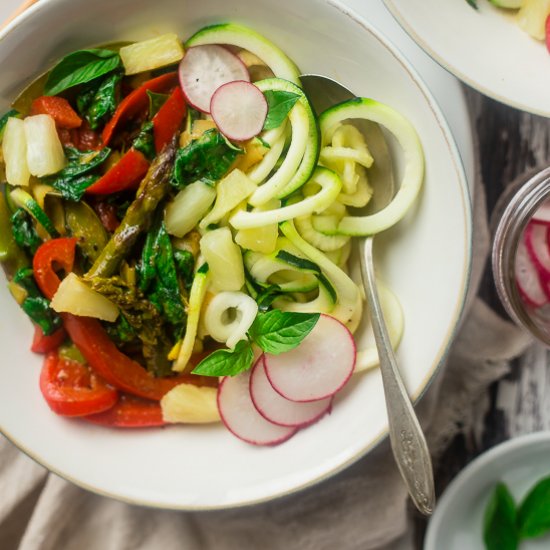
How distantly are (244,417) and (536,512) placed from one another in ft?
2.52

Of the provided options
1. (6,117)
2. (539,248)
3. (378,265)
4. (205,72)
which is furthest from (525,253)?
(6,117)

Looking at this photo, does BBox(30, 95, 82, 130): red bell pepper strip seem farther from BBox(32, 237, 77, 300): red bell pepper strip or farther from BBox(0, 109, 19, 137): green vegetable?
BBox(32, 237, 77, 300): red bell pepper strip

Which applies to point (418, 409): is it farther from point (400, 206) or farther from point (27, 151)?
point (27, 151)

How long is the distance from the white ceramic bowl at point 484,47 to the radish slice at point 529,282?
37 cm

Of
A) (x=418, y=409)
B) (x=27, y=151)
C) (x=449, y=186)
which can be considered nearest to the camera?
(x=449, y=186)

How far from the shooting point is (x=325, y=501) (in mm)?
1919

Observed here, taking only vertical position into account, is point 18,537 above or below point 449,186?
below

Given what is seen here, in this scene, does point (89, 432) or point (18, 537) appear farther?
point (18, 537)

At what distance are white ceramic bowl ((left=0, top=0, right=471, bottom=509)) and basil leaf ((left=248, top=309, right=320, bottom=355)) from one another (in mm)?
211

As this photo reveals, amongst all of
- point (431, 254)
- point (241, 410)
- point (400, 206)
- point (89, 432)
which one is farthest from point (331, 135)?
point (89, 432)

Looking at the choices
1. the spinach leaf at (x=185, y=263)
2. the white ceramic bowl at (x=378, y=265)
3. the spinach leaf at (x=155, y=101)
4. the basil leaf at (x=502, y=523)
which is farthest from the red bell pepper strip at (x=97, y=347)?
the basil leaf at (x=502, y=523)

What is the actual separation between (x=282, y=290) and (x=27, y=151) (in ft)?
1.95

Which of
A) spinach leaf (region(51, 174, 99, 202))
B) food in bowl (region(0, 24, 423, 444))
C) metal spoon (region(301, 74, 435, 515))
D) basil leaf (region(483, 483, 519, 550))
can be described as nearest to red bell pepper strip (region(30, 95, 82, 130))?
food in bowl (region(0, 24, 423, 444))

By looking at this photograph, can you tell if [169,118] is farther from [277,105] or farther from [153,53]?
[277,105]
